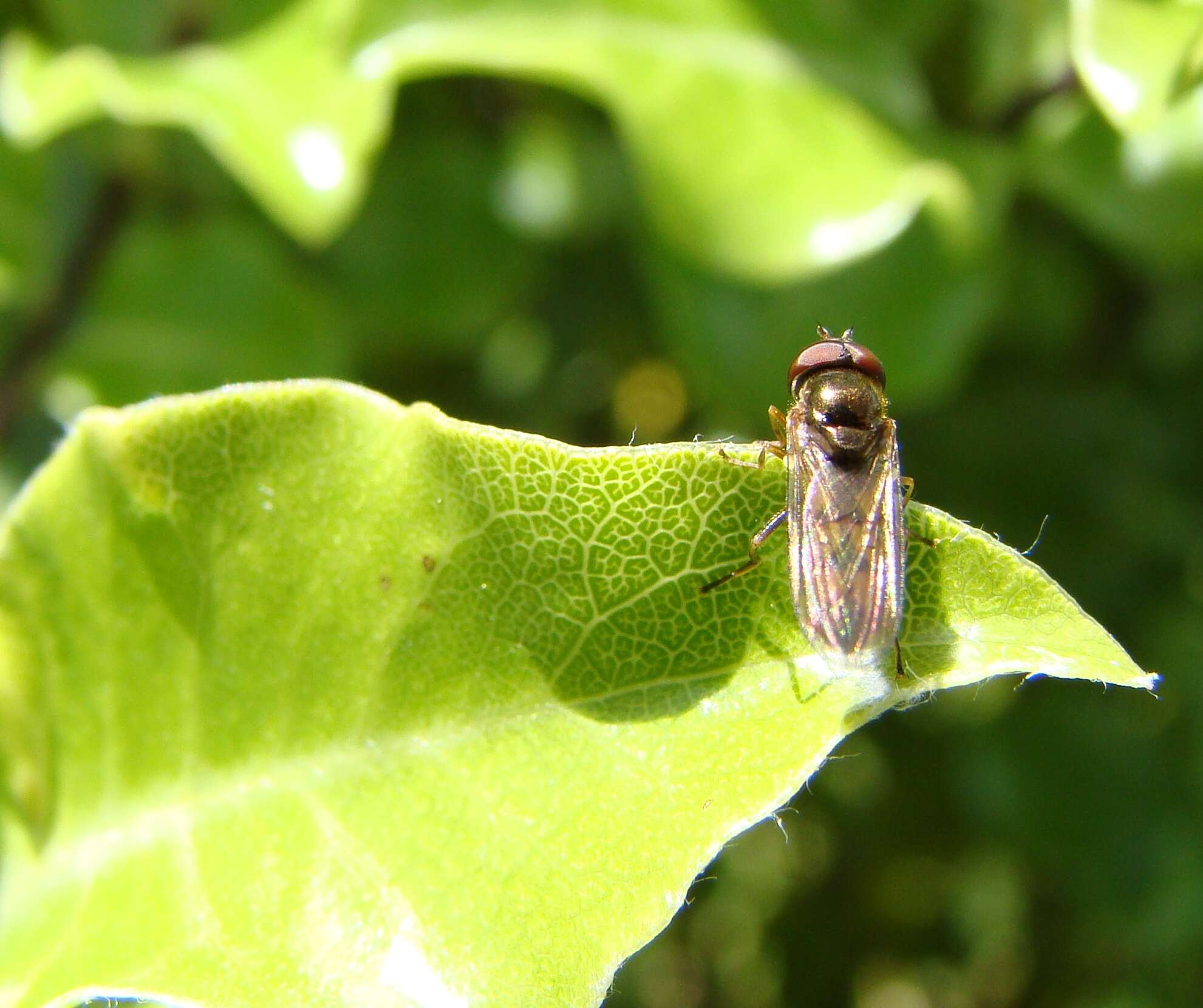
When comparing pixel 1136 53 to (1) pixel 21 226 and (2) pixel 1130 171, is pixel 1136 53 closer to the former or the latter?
(2) pixel 1130 171

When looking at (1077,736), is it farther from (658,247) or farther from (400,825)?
(400,825)

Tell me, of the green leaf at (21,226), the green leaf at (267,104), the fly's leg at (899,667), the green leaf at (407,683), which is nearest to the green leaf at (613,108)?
the green leaf at (267,104)

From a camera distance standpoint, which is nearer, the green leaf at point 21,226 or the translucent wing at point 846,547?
the translucent wing at point 846,547

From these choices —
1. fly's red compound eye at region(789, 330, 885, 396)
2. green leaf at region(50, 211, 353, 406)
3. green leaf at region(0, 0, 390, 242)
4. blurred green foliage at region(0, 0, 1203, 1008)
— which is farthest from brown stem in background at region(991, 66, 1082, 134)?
green leaf at region(50, 211, 353, 406)

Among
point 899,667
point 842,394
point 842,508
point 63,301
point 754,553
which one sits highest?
point 63,301

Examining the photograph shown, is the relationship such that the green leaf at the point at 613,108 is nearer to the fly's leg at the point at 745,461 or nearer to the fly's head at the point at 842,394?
the fly's head at the point at 842,394

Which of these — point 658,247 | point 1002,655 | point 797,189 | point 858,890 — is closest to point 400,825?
Result: point 1002,655

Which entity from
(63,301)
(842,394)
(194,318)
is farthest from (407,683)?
(63,301)

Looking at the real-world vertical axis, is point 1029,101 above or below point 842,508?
above
